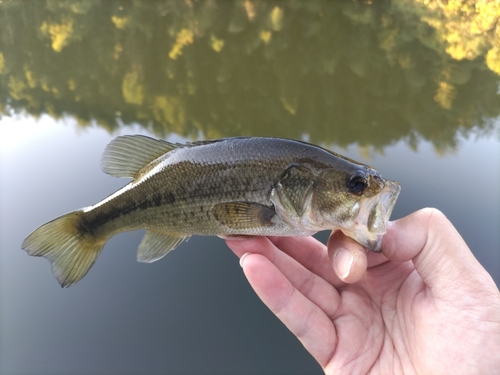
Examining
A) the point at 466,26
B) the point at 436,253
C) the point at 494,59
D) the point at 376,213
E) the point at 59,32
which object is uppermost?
the point at 59,32

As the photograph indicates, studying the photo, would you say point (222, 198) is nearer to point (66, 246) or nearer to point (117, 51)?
point (66, 246)

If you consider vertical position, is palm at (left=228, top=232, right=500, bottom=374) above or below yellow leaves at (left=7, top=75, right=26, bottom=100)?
below

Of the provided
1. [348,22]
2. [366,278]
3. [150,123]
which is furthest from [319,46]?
Answer: [366,278]

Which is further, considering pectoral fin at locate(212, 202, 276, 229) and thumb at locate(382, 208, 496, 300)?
pectoral fin at locate(212, 202, 276, 229)

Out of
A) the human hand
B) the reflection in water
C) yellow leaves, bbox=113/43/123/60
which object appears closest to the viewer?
the human hand

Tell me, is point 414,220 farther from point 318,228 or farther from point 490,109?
point 490,109

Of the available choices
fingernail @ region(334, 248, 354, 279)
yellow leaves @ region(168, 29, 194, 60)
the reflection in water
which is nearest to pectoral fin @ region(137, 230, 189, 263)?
fingernail @ region(334, 248, 354, 279)

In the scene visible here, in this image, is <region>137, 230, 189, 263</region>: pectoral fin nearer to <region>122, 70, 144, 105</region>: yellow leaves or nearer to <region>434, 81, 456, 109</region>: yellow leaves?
<region>122, 70, 144, 105</region>: yellow leaves

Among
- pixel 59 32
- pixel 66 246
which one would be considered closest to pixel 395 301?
pixel 66 246
